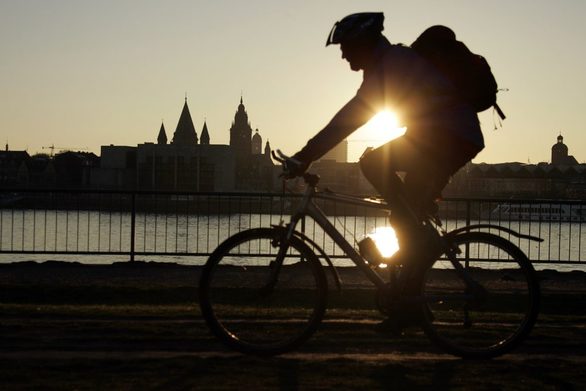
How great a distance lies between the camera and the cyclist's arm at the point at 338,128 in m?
4.05

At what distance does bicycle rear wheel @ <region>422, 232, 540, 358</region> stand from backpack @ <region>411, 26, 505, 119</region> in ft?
2.34

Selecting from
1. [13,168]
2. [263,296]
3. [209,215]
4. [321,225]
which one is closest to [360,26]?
[321,225]

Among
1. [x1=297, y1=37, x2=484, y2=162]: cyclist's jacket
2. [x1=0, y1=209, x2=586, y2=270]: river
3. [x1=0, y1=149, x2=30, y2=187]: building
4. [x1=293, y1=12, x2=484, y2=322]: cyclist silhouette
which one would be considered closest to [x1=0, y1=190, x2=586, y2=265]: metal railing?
[x1=0, y1=209, x2=586, y2=270]: river

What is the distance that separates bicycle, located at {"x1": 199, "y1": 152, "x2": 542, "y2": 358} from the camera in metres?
4.22

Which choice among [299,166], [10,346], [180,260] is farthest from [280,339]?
[180,260]

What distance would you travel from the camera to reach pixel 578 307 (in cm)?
809

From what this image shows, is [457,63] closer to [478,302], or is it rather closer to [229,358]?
[478,302]

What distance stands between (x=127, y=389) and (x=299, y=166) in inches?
53.5

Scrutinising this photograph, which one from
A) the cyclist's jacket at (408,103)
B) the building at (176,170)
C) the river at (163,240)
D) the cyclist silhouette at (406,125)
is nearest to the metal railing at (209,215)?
the river at (163,240)

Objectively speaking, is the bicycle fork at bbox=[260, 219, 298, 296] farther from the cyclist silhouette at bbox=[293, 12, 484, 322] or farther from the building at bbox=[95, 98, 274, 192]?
the building at bbox=[95, 98, 274, 192]

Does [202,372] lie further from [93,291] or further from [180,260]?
[180,260]

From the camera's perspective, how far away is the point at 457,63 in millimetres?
A: 4082

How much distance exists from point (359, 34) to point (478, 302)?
144 cm

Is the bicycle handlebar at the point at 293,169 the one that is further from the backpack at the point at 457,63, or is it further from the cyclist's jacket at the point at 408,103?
the backpack at the point at 457,63
